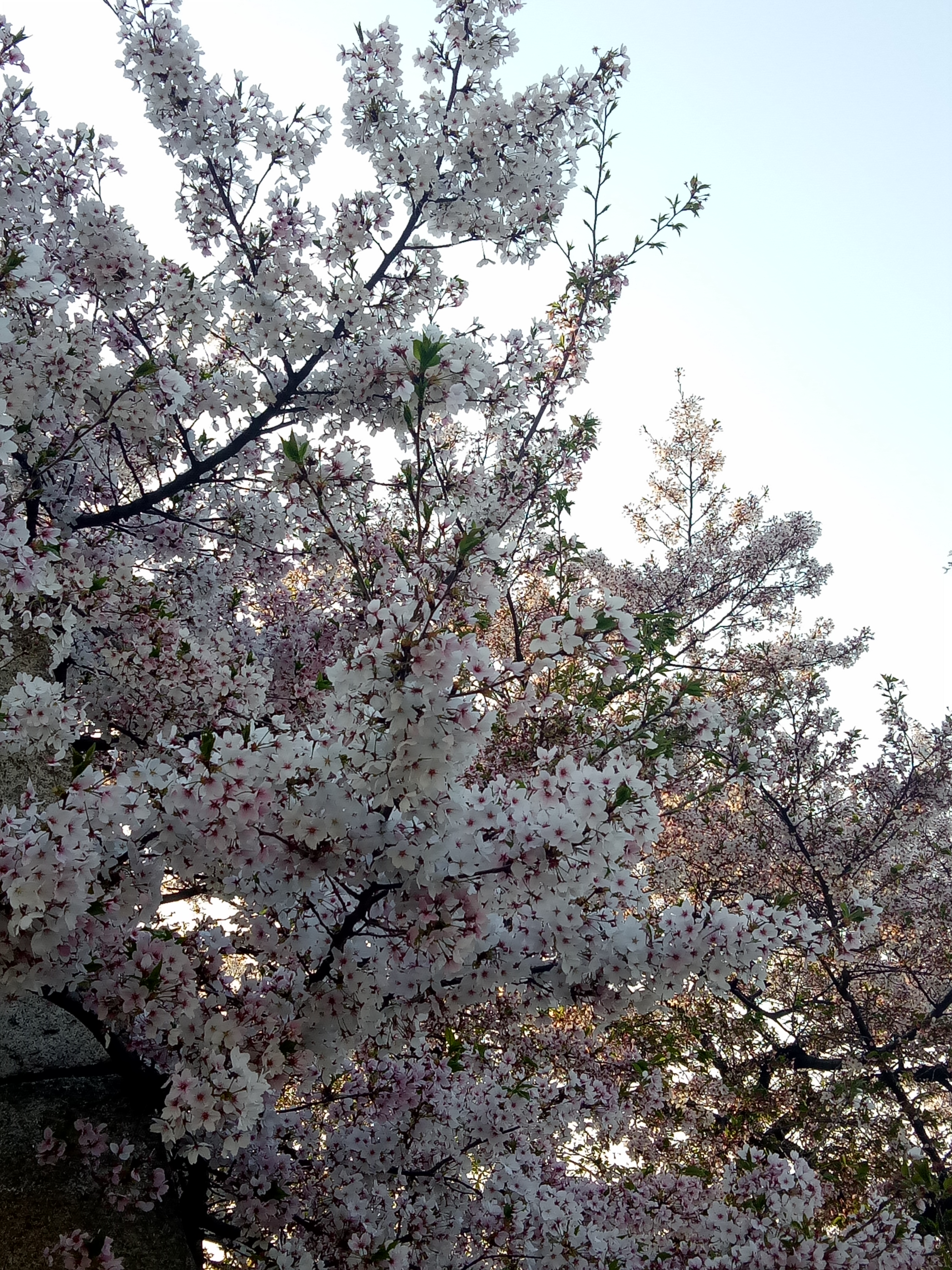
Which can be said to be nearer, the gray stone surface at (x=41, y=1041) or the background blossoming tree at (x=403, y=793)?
the background blossoming tree at (x=403, y=793)

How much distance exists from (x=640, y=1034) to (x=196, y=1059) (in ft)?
19.3

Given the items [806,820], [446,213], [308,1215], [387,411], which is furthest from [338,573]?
[806,820]

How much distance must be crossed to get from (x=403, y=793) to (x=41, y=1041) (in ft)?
9.17

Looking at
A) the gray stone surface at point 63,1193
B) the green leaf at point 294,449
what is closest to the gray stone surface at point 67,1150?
the gray stone surface at point 63,1193

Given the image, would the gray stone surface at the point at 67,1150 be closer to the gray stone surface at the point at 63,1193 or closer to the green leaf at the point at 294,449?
the gray stone surface at the point at 63,1193

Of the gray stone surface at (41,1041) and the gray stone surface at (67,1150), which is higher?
the gray stone surface at (41,1041)

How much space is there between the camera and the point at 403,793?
90.7 inches

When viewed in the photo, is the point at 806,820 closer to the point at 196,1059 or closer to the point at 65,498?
the point at 196,1059

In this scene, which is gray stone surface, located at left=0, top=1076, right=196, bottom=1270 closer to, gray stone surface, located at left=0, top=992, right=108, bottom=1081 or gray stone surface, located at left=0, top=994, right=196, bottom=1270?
gray stone surface, located at left=0, top=994, right=196, bottom=1270

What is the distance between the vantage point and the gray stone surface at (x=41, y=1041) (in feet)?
11.6

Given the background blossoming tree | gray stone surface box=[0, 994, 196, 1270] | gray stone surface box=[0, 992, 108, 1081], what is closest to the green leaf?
the background blossoming tree

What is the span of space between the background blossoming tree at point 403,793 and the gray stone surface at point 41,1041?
1.31 feet

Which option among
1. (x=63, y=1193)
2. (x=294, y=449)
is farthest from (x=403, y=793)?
(x=63, y=1193)

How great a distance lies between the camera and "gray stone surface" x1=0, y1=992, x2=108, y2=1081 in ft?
11.6
